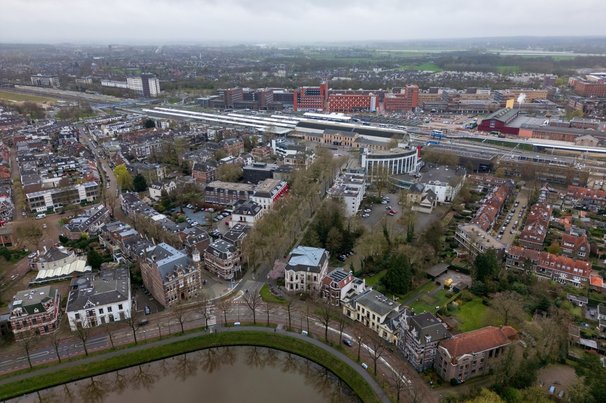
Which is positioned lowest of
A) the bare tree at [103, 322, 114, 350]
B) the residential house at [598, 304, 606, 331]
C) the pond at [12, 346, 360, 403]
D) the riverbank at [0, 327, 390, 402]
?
the pond at [12, 346, 360, 403]

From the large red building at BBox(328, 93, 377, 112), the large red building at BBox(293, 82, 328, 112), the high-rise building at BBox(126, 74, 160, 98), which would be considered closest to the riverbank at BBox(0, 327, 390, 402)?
the large red building at BBox(328, 93, 377, 112)

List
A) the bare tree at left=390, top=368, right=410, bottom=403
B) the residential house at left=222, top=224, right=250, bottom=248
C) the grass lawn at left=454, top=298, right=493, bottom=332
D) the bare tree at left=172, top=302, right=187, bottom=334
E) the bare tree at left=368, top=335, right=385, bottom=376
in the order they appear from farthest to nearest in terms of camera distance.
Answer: the residential house at left=222, top=224, right=250, bottom=248 < the grass lawn at left=454, top=298, right=493, bottom=332 < the bare tree at left=172, top=302, right=187, bottom=334 < the bare tree at left=368, top=335, right=385, bottom=376 < the bare tree at left=390, top=368, right=410, bottom=403

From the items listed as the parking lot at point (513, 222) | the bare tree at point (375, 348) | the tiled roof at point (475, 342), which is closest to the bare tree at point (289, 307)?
the bare tree at point (375, 348)

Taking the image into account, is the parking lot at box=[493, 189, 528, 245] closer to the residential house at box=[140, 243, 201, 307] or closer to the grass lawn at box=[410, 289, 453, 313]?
the grass lawn at box=[410, 289, 453, 313]

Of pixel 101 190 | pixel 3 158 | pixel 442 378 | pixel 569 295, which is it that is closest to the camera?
pixel 442 378

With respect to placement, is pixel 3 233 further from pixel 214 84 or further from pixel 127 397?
pixel 214 84

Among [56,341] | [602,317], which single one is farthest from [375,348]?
[56,341]

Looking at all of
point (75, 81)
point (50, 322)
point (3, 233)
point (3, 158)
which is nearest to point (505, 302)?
point (50, 322)
